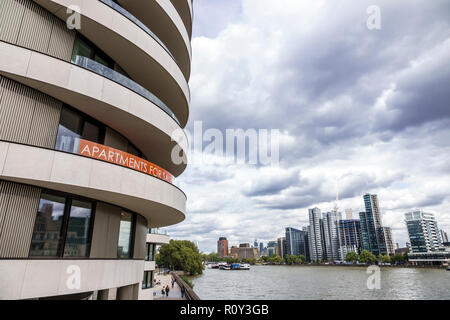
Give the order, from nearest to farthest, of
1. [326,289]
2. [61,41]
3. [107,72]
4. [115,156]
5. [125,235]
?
[61,41] < [115,156] < [107,72] < [125,235] < [326,289]

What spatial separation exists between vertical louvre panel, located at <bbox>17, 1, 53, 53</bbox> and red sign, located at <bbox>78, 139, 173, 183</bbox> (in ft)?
14.1

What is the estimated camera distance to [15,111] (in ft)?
31.4

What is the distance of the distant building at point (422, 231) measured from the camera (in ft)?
486

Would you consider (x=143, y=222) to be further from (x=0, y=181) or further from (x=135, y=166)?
(x=0, y=181)

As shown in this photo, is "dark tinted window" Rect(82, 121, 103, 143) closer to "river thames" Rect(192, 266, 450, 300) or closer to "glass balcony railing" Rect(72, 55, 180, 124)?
"glass balcony railing" Rect(72, 55, 180, 124)

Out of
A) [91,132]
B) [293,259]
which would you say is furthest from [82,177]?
[293,259]

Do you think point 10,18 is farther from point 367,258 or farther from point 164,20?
point 367,258

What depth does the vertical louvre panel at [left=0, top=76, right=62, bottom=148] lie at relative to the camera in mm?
9352

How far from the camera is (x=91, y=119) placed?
41.2 ft

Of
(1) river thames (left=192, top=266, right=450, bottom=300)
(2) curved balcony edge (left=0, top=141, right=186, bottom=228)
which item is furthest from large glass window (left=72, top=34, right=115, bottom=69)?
(1) river thames (left=192, top=266, right=450, bottom=300)

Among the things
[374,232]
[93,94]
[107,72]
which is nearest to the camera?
[93,94]

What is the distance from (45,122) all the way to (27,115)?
640 millimetres

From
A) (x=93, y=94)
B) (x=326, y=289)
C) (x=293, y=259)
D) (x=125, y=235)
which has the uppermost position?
(x=93, y=94)
